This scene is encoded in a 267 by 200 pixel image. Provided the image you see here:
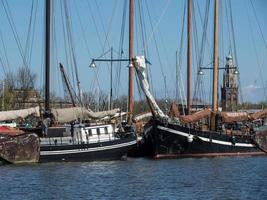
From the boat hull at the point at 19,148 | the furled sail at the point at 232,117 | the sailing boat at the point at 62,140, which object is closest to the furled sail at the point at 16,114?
the sailing boat at the point at 62,140

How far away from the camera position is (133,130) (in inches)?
2603

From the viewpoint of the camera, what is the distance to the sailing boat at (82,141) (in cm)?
6003

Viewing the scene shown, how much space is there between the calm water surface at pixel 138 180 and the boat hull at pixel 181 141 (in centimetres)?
415

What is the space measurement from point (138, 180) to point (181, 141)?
70.1 ft

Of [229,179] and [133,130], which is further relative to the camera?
[133,130]

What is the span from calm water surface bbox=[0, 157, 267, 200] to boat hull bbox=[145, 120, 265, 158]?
4153 millimetres

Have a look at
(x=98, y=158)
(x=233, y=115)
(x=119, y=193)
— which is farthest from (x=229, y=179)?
(x=233, y=115)

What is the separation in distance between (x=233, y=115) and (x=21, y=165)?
79.9 ft

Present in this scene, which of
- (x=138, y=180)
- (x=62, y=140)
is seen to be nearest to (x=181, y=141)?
(x=62, y=140)

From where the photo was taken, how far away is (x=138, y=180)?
46.7 m

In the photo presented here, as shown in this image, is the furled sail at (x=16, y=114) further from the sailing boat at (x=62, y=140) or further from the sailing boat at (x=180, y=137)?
the sailing boat at (x=180, y=137)

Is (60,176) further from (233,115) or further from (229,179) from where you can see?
(233,115)

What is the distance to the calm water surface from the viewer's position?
3925 centimetres

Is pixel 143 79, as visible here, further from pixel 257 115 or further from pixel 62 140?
pixel 257 115
